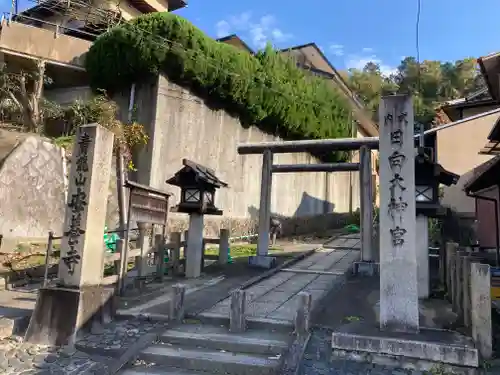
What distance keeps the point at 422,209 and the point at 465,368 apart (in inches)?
200

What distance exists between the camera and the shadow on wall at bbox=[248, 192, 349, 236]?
2503cm

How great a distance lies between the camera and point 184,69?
18.7m

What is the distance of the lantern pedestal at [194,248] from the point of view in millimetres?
12031

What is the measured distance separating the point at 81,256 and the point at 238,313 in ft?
10.5

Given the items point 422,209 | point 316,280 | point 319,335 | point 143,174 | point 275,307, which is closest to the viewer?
point 319,335

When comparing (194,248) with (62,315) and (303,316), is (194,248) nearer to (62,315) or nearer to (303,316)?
(62,315)

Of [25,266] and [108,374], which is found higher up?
[25,266]

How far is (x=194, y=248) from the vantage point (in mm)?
12141

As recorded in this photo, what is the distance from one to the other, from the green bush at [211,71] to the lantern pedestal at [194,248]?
939 cm

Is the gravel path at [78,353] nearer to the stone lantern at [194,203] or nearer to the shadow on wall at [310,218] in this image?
the stone lantern at [194,203]

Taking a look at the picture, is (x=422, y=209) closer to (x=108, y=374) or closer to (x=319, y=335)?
(x=319, y=335)

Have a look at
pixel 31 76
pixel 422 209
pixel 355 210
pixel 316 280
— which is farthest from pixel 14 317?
pixel 355 210

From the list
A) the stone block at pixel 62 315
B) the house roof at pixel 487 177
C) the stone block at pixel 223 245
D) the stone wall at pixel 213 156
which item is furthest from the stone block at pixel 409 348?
the stone wall at pixel 213 156

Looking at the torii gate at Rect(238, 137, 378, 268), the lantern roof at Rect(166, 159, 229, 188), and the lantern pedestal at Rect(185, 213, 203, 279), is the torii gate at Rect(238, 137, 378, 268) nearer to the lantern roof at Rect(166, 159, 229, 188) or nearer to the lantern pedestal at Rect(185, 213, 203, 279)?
the lantern pedestal at Rect(185, 213, 203, 279)
